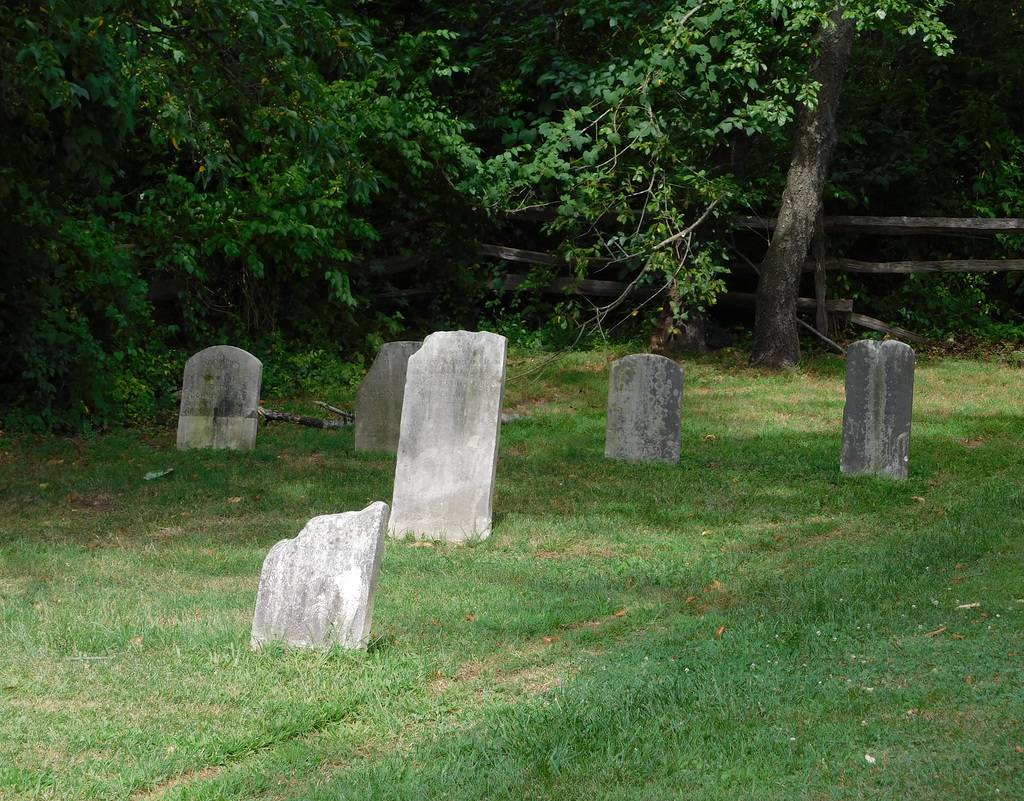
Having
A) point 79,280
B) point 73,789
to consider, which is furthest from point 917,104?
point 73,789

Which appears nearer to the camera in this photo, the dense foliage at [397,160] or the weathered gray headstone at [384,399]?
the dense foliage at [397,160]

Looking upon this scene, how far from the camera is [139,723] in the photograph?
4.56 metres

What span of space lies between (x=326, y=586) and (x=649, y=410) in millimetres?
6299

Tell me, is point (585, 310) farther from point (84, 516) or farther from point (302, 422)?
point (84, 516)

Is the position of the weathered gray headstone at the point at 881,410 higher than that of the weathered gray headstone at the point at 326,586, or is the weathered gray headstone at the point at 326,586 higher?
the weathered gray headstone at the point at 881,410

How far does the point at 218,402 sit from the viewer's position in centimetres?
1184

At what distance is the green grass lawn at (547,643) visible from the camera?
13.7 feet

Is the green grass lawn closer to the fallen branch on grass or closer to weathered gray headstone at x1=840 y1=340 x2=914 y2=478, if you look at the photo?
weathered gray headstone at x1=840 y1=340 x2=914 y2=478

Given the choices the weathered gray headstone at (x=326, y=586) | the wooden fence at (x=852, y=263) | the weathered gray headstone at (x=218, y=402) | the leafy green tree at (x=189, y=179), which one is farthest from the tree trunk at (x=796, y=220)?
the weathered gray headstone at (x=326, y=586)

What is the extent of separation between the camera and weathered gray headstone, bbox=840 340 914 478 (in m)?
10.4

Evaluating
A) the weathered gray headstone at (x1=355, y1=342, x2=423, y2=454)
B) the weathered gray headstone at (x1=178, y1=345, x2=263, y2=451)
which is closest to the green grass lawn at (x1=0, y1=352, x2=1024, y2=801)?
the weathered gray headstone at (x1=178, y1=345, x2=263, y2=451)

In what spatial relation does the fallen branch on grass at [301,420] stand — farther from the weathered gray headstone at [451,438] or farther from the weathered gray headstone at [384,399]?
the weathered gray headstone at [451,438]

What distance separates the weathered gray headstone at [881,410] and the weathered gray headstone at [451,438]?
4.03 m

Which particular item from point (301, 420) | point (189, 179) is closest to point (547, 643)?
point (301, 420)
